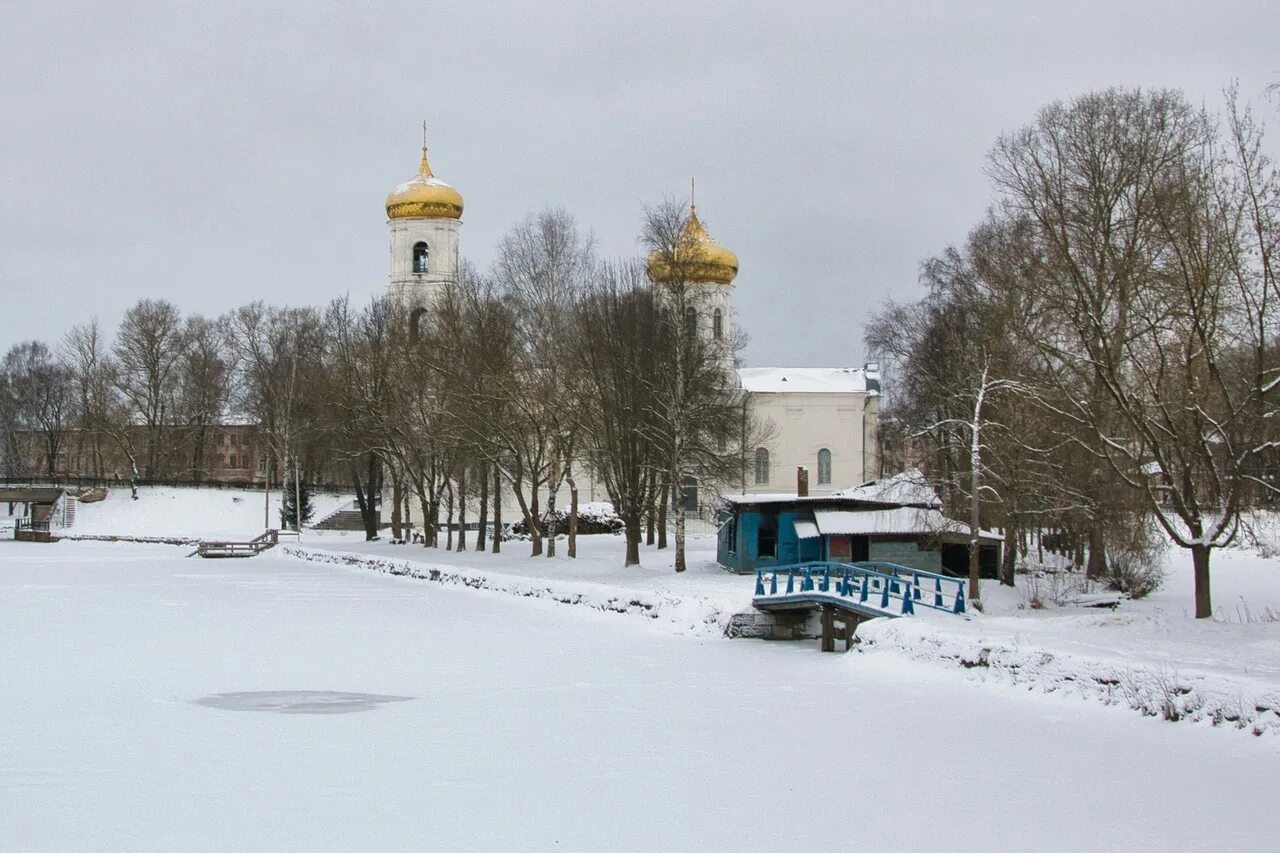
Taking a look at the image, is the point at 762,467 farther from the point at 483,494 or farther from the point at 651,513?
the point at 651,513

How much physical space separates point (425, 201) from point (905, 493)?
33.1 meters

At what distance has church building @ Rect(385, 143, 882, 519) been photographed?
6097 cm

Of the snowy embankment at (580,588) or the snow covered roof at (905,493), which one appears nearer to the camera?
the snowy embankment at (580,588)

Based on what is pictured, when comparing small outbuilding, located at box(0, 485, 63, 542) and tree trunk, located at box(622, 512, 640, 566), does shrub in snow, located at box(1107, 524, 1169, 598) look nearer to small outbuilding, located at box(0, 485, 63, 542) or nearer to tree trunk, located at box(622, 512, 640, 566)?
tree trunk, located at box(622, 512, 640, 566)

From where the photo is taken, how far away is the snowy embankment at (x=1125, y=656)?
15219 mm

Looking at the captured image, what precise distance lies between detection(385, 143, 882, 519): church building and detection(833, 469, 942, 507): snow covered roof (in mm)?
17243

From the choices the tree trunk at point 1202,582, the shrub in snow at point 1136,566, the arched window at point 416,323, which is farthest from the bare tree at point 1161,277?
the arched window at point 416,323

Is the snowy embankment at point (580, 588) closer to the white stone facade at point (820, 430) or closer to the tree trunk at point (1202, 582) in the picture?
the tree trunk at point (1202, 582)

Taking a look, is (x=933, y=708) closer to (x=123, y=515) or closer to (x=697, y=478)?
(x=697, y=478)

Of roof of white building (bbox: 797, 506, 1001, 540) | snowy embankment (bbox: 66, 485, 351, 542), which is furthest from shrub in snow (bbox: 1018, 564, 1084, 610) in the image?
snowy embankment (bbox: 66, 485, 351, 542)

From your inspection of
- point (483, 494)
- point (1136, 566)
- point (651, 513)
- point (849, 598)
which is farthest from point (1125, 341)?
point (483, 494)

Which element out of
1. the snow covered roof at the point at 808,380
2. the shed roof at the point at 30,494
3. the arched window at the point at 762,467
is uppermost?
the snow covered roof at the point at 808,380

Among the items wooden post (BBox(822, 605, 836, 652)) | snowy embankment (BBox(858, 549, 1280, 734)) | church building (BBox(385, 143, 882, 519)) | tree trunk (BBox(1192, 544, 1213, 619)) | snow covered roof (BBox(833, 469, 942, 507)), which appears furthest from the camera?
church building (BBox(385, 143, 882, 519))

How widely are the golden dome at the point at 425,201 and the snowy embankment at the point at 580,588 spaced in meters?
17.5
